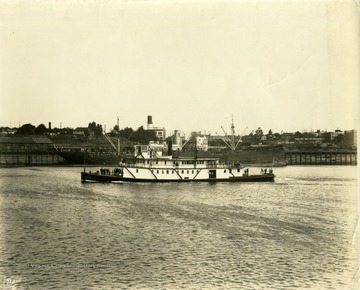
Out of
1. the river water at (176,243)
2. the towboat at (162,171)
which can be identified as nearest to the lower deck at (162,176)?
the towboat at (162,171)

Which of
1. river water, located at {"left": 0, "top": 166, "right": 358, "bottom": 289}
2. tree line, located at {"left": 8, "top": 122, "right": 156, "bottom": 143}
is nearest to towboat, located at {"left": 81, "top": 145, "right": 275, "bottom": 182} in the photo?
tree line, located at {"left": 8, "top": 122, "right": 156, "bottom": 143}

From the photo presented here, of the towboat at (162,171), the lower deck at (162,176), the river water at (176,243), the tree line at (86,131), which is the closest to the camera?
the river water at (176,243)

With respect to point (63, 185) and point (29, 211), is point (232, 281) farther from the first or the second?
point (63, 185)

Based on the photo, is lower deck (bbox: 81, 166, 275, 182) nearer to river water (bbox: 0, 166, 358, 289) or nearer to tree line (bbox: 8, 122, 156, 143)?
tree line (bbox: 8, 122, 156, 143)

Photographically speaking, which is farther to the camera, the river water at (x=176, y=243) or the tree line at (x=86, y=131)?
the tree line at (x=86, y=131)

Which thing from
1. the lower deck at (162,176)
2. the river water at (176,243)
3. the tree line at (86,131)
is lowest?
the river water at (176,243)

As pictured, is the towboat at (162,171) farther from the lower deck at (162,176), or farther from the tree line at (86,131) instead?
the tree line at (86,131)

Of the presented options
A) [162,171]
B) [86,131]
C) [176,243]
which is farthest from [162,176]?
[176,243]
